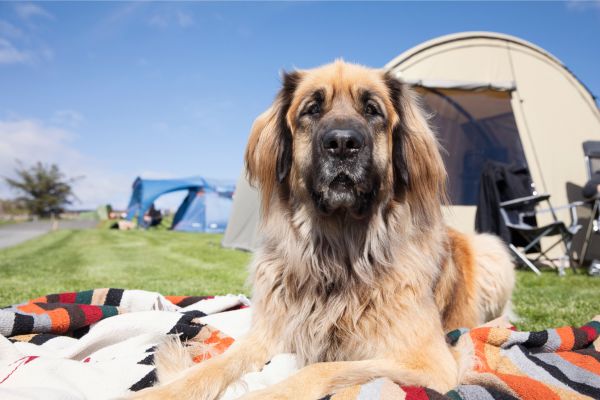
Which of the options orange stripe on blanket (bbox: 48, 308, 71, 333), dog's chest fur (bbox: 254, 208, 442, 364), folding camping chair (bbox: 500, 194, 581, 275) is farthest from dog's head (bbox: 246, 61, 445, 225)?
folding camping chair (bbox: 500, 194, 581, 275)

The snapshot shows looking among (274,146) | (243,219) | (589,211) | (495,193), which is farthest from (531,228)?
(243,219)

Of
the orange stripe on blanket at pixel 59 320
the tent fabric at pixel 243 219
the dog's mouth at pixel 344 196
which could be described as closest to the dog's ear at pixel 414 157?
the dog's mouth at pixel 344 196

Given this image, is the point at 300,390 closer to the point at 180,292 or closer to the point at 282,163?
the point at 282,163

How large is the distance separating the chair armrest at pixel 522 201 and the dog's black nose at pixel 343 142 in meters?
Result: 5.70

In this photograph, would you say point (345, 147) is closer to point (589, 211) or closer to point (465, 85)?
point (465, 85)

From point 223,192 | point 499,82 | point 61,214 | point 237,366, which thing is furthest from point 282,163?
point 61,214

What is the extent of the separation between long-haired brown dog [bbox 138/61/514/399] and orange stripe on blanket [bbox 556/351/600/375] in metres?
0.48

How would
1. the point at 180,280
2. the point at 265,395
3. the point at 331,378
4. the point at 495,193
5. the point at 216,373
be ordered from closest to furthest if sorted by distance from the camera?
the point at 265,395 < the point at 331,378 < the point at 216,373 < the point at 180,280 < the point at 495,193

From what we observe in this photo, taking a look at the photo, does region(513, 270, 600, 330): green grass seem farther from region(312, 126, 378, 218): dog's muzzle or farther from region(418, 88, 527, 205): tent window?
region(418, 88, 527, 205): tent window

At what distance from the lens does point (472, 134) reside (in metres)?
8.95

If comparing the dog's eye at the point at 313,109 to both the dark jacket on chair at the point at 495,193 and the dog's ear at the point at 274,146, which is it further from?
the dark jacket on chair at the point at 495,193

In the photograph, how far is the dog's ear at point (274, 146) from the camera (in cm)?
265

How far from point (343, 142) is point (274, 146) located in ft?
2.15

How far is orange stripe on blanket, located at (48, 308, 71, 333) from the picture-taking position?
8.68 feet
